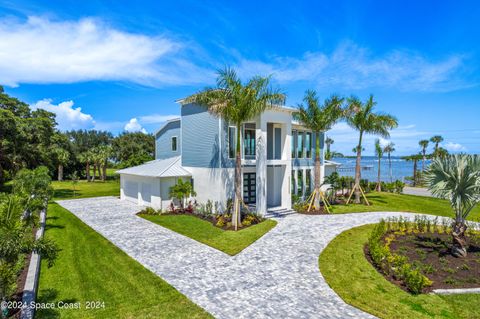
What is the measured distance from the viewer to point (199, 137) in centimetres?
1803

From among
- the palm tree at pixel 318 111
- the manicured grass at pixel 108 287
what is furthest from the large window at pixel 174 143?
the manicured grass at pixel 108 287

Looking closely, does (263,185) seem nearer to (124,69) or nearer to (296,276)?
(296,276)

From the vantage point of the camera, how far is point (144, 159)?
3356cm

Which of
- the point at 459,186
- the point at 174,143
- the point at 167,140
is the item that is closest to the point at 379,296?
the point at 459,186

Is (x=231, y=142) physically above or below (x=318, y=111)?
below

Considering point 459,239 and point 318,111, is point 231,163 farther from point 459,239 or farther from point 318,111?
point 459,239

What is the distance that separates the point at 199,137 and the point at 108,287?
11.4 m

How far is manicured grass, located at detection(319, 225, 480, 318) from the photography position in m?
6.67

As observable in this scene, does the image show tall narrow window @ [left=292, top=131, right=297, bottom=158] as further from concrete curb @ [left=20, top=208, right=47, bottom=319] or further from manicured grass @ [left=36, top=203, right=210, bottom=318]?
concrete curb @ [left=20, top=208, right=47, bottom=319]

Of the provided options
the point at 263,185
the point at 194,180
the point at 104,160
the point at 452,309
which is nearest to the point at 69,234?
the point at 194,180

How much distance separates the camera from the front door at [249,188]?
1892 centimetres

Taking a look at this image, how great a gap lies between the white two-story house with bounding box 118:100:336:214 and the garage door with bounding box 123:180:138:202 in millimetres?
80

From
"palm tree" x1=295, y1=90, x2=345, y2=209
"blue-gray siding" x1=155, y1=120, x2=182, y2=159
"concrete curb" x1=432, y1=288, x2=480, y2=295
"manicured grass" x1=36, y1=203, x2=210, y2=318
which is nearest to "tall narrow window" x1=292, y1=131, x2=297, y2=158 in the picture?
"palm tree" x1=295, y1=90, x2=345, y2=209

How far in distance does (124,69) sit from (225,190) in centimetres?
909
